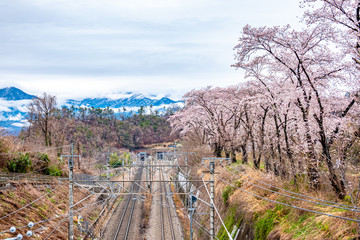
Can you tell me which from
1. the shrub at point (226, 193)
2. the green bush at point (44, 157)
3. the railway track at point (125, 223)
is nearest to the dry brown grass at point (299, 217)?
the shrub at point (226, 193)

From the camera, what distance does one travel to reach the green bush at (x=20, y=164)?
65.4 ft

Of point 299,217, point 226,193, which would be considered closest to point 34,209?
point 226,193

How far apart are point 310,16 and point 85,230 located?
16.9m

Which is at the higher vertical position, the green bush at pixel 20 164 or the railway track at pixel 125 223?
the green bush at pixel 20 164

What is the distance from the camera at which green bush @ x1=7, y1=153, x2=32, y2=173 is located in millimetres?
19922

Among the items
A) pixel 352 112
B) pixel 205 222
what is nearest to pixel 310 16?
pixel 352 112

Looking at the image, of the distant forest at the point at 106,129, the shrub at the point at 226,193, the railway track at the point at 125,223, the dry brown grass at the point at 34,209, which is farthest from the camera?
the distant forest at the point at 106,129

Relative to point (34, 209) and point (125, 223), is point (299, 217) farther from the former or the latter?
point (125, 223)

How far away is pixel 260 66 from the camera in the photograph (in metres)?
13.8

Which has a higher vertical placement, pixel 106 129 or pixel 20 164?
pixel 106 129

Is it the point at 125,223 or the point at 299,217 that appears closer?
the point at 299,217

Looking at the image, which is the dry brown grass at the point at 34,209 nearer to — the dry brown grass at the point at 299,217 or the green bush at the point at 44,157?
the green bush at the point at 44,157

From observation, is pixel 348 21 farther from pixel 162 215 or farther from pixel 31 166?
pixel 31 166

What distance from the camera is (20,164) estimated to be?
20672 mm
